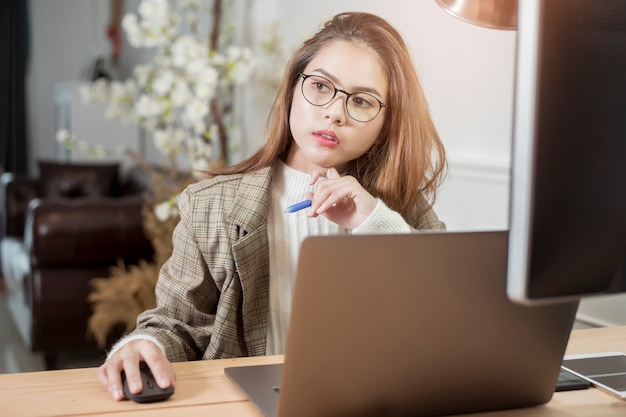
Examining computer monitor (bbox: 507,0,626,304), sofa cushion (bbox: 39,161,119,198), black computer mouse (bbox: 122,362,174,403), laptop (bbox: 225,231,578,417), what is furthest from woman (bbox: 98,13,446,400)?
sofa cushion (bbox: 39,161,119,198)

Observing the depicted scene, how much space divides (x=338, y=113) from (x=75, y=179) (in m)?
4.24

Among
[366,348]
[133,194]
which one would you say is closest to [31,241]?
[133,194]

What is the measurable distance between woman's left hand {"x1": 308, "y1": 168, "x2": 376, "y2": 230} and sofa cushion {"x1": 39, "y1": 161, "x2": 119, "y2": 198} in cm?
423

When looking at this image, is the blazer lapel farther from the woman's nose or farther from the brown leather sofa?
the brown leather sofa

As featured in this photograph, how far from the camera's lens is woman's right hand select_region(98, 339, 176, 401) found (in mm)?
907

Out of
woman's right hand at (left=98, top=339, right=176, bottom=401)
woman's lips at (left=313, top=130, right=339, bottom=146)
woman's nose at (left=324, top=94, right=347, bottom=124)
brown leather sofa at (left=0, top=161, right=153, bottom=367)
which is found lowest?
brown leather sofa at (left=0, top=161, right=153, bottom=367)

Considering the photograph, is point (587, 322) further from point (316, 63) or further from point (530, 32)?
point (530, 32)

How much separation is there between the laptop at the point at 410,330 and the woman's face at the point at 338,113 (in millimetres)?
520

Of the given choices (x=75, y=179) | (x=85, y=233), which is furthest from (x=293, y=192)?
(x=75, y=179)

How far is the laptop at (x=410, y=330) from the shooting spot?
0.74 m

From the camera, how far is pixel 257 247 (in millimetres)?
1286

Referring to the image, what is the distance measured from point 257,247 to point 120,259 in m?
2.39

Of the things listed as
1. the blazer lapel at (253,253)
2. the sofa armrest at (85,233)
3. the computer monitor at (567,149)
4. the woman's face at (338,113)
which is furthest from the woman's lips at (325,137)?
the sofa armrest at (85,233)

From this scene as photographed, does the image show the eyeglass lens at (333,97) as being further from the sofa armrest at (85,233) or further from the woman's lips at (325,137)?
the sofa armrest at (85,233)
